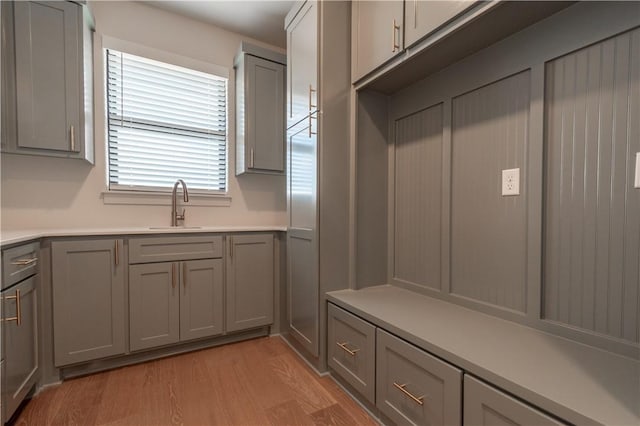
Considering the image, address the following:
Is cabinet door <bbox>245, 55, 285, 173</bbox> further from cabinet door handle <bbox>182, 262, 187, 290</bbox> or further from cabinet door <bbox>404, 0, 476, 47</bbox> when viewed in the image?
cabinet door <bbox>404, 0, 476, 47</bbox>

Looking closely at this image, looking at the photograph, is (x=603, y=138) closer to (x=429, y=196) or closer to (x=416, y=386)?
(x=429, y=196)

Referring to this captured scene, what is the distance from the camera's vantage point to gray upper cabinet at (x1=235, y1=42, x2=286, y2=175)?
2568 millimetres

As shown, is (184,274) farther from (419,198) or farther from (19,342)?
(419,198)

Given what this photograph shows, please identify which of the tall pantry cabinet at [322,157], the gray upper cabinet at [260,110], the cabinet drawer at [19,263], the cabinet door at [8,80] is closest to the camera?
the cabinet drawer at [19,263]

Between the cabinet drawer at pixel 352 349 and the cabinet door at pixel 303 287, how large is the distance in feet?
0.46

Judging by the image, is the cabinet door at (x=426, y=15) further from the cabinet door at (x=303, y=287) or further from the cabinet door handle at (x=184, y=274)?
the cabinet door handle at (x=184, y=274)

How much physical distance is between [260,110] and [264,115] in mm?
54

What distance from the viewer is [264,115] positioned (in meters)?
2.63

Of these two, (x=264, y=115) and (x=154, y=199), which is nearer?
(x=154, y=199)

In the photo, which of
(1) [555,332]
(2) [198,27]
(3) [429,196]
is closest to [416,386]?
(1) [555,332]

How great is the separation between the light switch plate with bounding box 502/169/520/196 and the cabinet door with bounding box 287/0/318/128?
1157 millimetres

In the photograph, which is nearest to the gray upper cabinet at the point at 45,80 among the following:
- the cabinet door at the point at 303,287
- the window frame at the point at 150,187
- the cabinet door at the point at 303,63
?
the window frame at the point at 150,187

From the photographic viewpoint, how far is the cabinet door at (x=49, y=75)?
180cm

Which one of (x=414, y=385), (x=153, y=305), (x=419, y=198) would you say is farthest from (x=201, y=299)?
(x=419, y=198)
